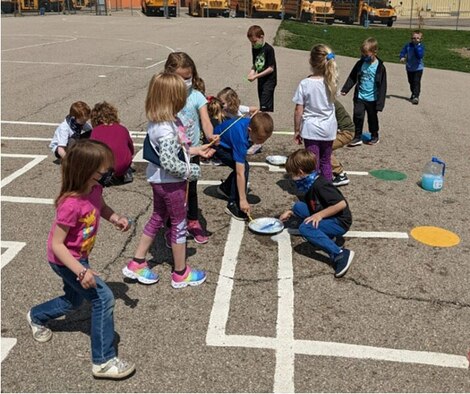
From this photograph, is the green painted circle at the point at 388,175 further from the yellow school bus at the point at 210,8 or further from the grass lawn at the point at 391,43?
the yellow school bus at the point at 210,8

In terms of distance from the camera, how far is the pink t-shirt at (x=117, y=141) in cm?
640

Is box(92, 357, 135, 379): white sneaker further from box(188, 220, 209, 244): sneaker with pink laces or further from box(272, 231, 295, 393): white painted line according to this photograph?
box(188, 220, 209, 244): sneaker with pink laces

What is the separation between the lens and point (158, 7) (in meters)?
43.5

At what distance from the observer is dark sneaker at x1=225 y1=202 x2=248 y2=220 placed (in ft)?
18.6

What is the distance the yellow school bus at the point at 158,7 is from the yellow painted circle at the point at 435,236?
132 feet

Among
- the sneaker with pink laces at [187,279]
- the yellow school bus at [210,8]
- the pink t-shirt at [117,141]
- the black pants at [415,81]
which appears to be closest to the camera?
the sneaker with pink laces at [187,279]

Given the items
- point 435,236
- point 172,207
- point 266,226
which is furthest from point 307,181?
point 435,236

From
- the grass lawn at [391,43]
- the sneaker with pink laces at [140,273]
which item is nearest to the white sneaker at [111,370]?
the sneaker with pink laces at [140,273]

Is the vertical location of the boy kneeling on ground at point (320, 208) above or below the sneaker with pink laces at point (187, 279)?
above

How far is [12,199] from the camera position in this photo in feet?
19.8

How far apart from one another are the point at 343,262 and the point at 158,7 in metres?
43.0

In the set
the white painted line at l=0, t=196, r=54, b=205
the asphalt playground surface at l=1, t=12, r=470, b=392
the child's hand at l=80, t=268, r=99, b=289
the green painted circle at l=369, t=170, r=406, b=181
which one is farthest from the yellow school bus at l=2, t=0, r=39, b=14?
the child's hand at l=80, t=268, r=99, b=289

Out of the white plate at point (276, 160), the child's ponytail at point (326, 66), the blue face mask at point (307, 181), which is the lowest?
the white plate at point (276, 160)

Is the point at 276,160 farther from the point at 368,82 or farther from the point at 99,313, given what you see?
the point at 99,313
